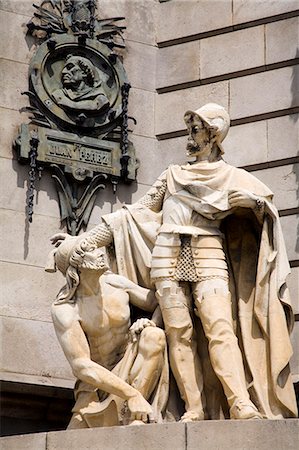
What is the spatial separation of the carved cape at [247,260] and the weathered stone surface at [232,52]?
2.64 metres

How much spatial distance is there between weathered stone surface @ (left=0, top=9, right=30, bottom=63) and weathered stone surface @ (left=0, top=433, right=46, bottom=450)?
449 centimetres

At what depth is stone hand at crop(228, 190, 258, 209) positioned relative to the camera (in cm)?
1188

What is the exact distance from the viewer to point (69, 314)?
1172 cm

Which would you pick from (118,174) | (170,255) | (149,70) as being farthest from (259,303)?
(149,70)

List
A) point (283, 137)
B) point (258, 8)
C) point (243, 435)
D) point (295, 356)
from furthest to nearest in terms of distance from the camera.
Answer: point (258, 8)
point (283, 137)
point (295, 356)
point (243, 435)

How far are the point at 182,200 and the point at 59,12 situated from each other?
3449 mm

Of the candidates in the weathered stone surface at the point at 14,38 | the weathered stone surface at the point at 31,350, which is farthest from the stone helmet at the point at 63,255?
the weathered stone surface at the point at 14,38

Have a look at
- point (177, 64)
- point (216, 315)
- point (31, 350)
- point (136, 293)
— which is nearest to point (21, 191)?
point (31, 350)

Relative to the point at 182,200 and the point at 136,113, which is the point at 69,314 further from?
the point at 136,113

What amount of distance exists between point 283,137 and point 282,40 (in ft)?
3.35

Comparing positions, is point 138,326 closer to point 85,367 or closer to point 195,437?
point 85,367

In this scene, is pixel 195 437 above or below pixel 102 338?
below

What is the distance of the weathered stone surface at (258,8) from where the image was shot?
14.5 metres

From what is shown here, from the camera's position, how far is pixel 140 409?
11.3 metres
